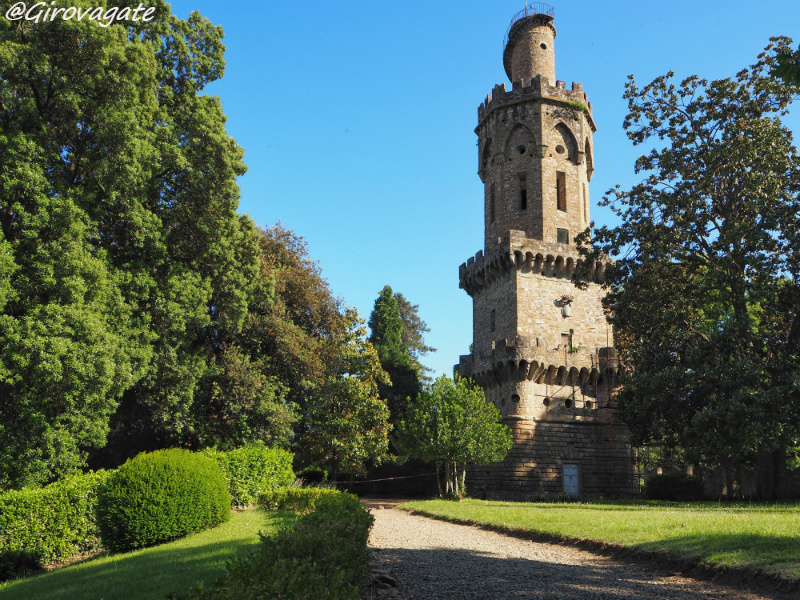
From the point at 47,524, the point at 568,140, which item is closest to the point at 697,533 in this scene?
the point at 47,524

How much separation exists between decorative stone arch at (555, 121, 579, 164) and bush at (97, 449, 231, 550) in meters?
30.4

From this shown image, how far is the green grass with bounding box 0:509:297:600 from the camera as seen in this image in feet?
27.5

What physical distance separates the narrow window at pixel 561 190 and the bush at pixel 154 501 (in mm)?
28215

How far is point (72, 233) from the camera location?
1725 centimetres

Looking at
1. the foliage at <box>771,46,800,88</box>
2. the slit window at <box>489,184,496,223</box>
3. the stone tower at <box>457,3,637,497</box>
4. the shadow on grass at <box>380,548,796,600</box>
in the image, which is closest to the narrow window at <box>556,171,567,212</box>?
the stone tower at <box>457,3,637,497</box>

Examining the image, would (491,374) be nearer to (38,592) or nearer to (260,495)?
(260,495)

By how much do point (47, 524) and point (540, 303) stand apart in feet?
85.8

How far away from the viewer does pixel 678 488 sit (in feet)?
98.0

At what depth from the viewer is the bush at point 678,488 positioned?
29.7m

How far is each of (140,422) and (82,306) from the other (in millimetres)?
7505

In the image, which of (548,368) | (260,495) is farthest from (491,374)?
(260,495)

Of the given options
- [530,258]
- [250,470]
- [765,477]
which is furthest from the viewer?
[530,258]

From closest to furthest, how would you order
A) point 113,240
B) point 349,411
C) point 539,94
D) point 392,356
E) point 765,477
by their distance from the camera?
point 113,240
point 765,477
point 349,411
point 539,94
point 392,356

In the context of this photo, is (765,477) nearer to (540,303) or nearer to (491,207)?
(540,303)
